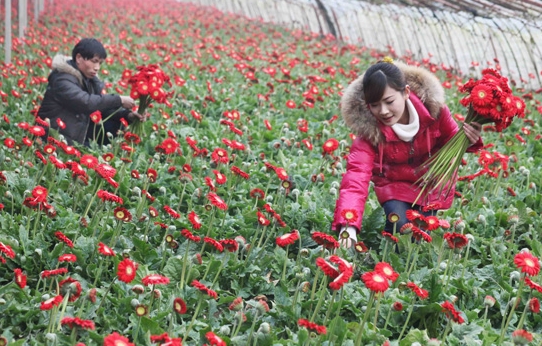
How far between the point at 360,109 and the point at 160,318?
1821mm

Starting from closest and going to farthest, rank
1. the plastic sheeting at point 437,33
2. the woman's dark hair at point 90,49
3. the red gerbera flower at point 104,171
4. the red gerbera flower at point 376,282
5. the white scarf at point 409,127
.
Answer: the red gerbera flower at point 376,282
the red gerbera flower at point 104,171
the white scarf at point 409,127
the woman's dark hair at point 90,49
the plastic sheeting at point 437,33

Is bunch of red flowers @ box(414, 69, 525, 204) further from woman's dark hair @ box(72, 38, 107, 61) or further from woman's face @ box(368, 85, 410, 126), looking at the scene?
woman's dark hair @ box(72, 38, 107, 61)

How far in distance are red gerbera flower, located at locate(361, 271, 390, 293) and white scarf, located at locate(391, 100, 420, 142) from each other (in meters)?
1.74

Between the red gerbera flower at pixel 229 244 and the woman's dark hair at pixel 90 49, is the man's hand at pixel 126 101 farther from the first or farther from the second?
the red gerbera flower at pixel 229 244

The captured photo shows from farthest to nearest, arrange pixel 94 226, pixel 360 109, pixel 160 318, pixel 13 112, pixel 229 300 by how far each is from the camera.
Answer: pixel 13 112 < pixel 360 109 < pixel 94 226 < pixel 229 300 < pixel 160 318

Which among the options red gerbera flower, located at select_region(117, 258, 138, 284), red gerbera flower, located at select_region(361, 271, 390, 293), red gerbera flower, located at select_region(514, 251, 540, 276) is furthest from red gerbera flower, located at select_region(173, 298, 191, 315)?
red gerbera flower, located at select_region(514, 251, 540, 276)

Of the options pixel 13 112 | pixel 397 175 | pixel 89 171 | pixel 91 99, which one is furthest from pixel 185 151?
pixel 397 175

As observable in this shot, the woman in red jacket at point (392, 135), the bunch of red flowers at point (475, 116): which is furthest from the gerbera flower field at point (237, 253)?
the bunch of red flowers at point (475, 116)

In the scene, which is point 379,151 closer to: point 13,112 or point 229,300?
point 229,300

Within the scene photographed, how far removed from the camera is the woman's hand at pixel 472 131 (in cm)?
386

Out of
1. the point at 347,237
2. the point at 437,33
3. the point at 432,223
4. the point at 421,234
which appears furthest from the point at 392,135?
the point at 437,33

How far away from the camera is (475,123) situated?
387cm

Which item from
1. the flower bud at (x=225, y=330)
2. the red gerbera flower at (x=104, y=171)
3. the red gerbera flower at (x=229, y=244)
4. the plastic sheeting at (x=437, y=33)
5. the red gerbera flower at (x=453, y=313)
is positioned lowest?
the flower bud at (x=225, y=330)

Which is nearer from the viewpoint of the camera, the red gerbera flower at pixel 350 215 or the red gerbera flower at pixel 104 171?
the red gerbera flower at pixel 104 171
